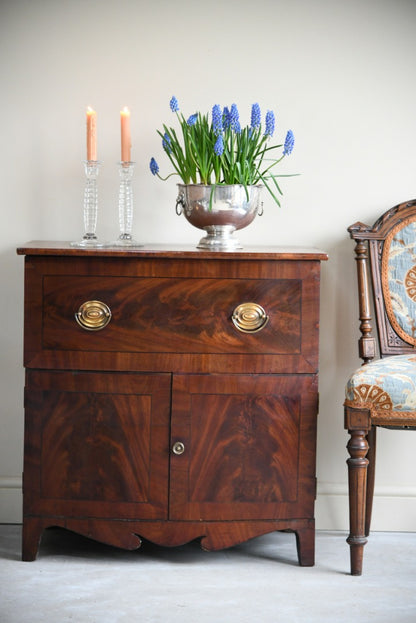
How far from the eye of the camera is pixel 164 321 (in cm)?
205

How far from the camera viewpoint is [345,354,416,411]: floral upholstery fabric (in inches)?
78.5

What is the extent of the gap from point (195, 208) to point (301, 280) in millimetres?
349

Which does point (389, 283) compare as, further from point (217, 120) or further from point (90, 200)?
point (90, 200)

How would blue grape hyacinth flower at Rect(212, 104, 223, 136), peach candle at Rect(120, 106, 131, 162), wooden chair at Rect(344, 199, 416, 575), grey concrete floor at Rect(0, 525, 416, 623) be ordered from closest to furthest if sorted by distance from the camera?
grey concrete floor at Rect(0, 525, 416, 623), blue grape hyacinth flower at Rect(212, 104, 223, 136), peach candle at Rect(120, 106, 131, 162), wooden chair at Rect(344, 199, 416, 575)

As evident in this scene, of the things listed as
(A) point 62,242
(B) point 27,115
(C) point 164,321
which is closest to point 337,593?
(C) point 164,321

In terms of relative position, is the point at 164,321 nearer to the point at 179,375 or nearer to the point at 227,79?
the point at 179,375

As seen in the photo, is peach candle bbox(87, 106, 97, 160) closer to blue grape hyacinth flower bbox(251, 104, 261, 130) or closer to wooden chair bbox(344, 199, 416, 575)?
blue grape hyacinth flower bbox(251, 104, 261, 130)

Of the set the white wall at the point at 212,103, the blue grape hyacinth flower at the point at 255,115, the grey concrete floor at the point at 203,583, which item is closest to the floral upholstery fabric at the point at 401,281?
the white wall at the point at 212,103

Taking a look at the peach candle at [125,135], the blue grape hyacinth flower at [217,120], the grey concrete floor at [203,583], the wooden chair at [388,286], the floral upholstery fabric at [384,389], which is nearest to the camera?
the grey concrete floor at [203,583]

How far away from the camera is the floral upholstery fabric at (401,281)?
7.69 ft

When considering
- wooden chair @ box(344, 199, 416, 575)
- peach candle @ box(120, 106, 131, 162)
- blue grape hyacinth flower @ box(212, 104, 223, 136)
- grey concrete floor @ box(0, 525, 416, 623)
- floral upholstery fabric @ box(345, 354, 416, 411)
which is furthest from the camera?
wooden chair @ box(344, 199, 416, 575)

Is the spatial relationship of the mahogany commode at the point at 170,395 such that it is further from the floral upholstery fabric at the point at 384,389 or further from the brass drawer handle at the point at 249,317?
the floral upholstery fabric at the point at 384,389

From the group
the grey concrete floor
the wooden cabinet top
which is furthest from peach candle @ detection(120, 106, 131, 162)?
the grey concrete floor

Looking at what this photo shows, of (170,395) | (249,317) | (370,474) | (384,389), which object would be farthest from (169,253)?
(370,474)
